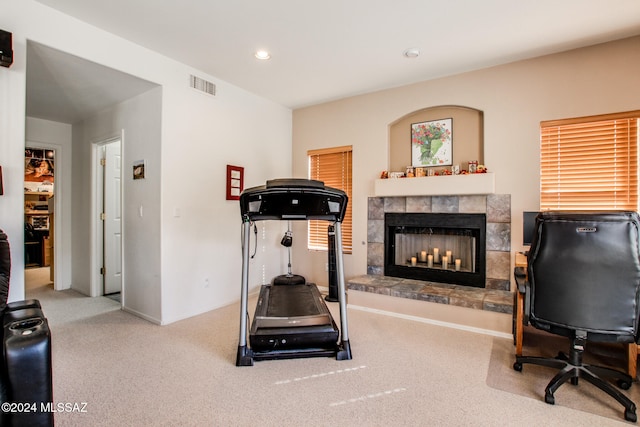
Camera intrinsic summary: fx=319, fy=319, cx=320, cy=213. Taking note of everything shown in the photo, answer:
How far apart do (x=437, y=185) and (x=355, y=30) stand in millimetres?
1928

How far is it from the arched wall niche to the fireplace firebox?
686 millimetres

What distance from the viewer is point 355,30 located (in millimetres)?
2918

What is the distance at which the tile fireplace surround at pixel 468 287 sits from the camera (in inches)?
133

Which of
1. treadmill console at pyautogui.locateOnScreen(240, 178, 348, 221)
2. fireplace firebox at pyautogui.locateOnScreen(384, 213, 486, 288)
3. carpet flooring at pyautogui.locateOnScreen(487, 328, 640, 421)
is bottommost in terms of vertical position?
carpet flooring at pyautogui.locateOnScreen(487, 328, 640, 421)

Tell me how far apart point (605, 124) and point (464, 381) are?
9.49ft

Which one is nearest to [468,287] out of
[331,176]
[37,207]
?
[331,176]

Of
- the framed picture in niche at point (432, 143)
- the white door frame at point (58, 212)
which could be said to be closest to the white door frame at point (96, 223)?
the white door frame at point (58, 212)

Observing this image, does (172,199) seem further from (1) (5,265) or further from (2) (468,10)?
(2) (468,10)

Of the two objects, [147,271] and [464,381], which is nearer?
[464,381]

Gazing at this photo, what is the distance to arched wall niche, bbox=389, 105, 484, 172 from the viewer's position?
381cm

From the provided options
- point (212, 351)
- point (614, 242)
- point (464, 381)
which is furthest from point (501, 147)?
point (212, 351)

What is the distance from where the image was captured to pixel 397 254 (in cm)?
432

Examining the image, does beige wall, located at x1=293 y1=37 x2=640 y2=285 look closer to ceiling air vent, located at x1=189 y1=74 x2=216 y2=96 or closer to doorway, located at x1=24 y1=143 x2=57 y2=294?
ceiling air vent, located at x1=189 y1=74 x2=216 y2=96

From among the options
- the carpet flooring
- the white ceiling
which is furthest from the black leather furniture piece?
the carpet flooring
